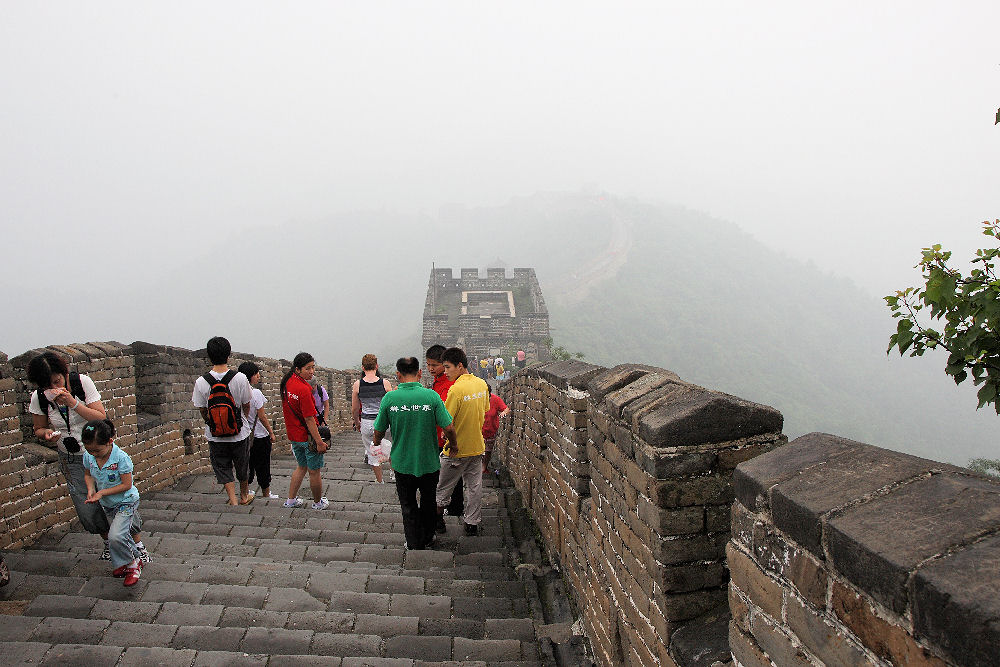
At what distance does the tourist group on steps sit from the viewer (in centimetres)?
399

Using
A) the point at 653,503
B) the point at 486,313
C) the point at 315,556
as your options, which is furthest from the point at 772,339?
the point at 653,503

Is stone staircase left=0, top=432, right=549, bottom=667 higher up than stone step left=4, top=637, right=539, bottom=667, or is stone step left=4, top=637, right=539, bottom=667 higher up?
stone step left=4, top=637, right=539, bottom=667

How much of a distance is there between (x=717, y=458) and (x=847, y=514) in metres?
0.91

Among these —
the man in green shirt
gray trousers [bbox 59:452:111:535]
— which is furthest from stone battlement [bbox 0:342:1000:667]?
the man in green shirt

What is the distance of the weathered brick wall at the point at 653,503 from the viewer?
87.4 inches

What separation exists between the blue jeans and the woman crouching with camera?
0.50 feet

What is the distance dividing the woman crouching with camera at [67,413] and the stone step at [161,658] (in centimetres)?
113

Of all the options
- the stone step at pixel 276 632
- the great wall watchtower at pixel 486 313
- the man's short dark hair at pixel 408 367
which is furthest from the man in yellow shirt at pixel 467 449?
the great wall watchtower at pixel 486 313

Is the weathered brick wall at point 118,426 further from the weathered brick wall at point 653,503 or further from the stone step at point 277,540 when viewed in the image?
the weathered brick wall at point 653,503

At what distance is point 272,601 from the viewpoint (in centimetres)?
359

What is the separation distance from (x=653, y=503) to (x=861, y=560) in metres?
1.06

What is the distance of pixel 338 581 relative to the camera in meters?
3.93

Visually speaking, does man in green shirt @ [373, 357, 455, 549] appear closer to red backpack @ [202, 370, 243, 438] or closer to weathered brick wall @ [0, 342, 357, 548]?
red backpack @ [202, 370, 243, 438]

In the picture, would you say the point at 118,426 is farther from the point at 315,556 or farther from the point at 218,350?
the point at 315,556
